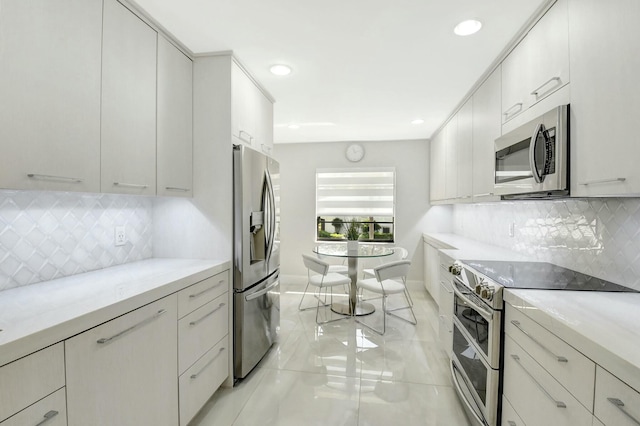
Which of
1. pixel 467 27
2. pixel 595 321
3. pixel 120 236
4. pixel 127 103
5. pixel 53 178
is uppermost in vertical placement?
pixel 467 27

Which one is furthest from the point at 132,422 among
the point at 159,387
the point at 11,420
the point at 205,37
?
the point at 205,37

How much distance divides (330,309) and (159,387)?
259 cm

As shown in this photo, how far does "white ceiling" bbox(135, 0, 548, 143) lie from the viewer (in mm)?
1738

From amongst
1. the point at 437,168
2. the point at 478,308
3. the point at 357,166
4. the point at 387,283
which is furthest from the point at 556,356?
the point at 357,166

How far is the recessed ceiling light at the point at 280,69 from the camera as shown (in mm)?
2439

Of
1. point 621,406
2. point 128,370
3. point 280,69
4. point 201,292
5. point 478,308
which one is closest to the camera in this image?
point 621,406

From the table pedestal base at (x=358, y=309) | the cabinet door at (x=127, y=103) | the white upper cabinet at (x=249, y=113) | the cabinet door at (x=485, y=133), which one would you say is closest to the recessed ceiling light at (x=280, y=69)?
Answer: the white upper cabinet at (x=249, y=113)

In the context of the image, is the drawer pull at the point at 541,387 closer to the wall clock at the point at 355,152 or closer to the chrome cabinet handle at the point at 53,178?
the chrome cabinet handle at the point at 53,178

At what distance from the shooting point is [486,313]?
5.43ft

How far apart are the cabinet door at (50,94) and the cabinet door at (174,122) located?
0.46m

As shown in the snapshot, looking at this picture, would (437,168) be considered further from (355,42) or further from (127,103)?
(127,103)

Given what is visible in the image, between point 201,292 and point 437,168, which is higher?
point 437,168

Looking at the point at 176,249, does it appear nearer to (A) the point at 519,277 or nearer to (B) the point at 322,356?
(B) the point at 322,356

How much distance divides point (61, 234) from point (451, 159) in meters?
3.62
